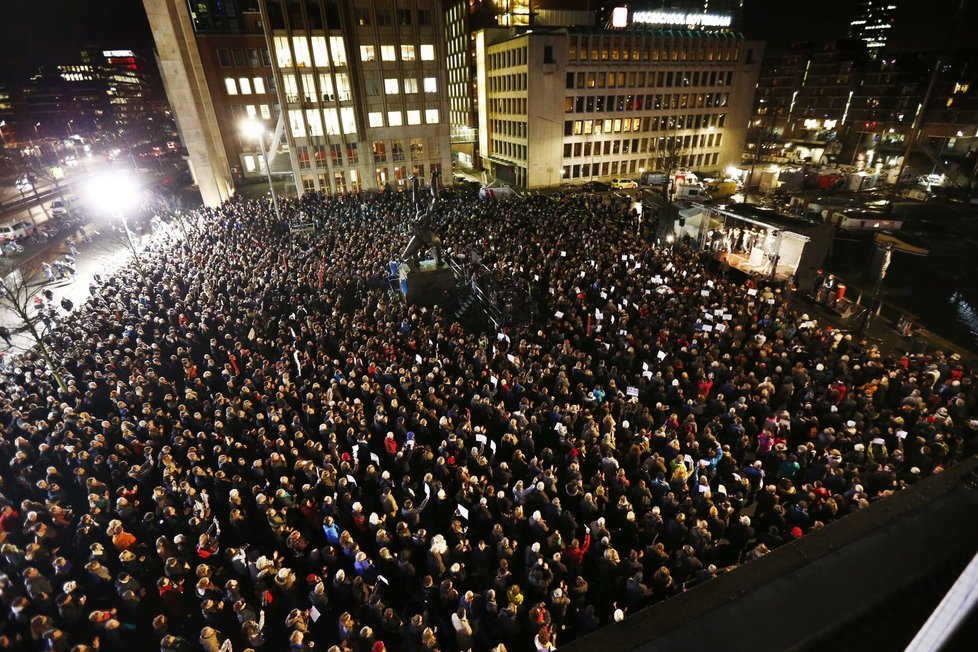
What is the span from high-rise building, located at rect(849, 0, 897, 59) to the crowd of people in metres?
168

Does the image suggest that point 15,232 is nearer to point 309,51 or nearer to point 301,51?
point 301,51

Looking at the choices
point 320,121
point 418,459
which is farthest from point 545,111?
point 418,459

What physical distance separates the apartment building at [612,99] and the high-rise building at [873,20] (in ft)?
393

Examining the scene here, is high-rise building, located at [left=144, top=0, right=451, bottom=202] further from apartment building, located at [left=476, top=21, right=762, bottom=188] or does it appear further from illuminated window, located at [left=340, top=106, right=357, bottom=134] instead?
apartment building, located at [left=476, top=21, right=762, bottom=188]

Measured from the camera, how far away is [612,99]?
46469mm

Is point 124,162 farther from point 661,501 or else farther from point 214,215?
→ point 661,501

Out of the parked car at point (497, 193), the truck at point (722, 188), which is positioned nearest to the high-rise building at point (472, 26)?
the parked car at point (497, 193)

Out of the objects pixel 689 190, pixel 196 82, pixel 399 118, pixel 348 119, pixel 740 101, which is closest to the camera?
pixel 689 190

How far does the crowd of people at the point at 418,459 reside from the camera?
7.30m

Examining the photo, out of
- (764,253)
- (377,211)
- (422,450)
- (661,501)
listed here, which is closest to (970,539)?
(661,501)

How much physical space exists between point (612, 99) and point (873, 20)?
477ft

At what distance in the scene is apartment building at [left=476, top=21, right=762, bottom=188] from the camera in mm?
43719

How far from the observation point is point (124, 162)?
70.2 metres

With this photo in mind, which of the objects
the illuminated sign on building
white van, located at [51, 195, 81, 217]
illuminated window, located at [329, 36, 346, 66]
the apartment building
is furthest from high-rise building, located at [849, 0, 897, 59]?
white van, located at [51, 195, 81, 217]
